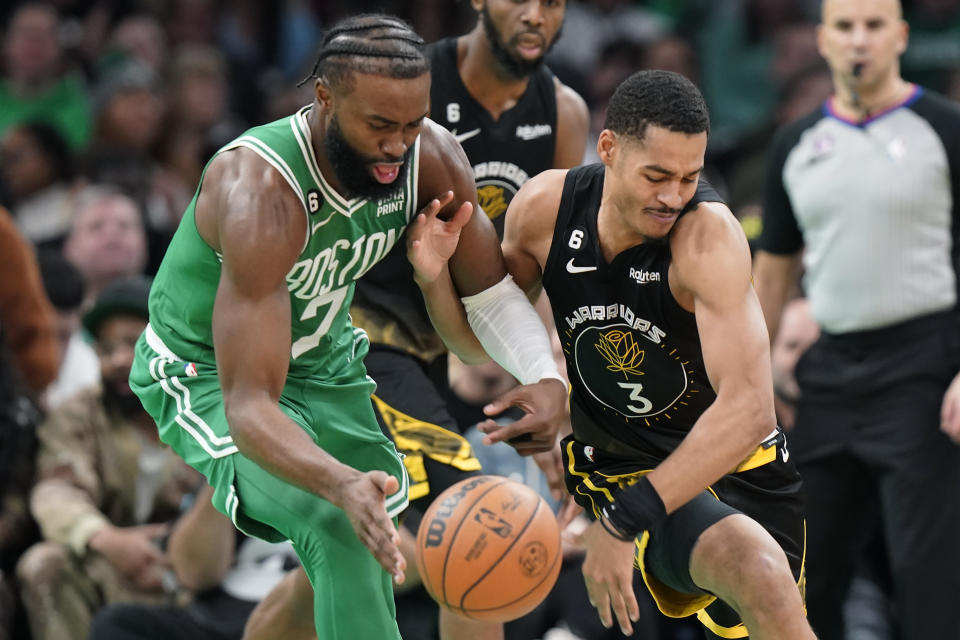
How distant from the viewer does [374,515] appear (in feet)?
12.2

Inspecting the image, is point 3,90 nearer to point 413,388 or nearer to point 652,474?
point 413,388

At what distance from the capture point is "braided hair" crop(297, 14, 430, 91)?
4.06m

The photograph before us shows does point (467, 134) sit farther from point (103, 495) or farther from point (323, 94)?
point (103, 495)

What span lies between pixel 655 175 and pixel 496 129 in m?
1.35

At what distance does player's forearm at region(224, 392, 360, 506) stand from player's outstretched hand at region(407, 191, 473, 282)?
0.74 meters

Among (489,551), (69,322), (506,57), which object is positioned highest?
(506,57)

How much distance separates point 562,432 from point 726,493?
99 centimetres

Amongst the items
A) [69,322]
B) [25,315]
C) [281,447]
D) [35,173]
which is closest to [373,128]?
[281,447]

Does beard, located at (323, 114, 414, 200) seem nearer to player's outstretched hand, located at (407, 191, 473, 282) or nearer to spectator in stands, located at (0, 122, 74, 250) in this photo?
player's outstretched hand, located at (407, 191, 473, 282)

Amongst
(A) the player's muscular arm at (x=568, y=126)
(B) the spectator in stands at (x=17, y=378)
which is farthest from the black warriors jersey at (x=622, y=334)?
(B) the spectator in stands at (x=17, y=378)

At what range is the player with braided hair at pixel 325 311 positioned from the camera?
13.0 ft

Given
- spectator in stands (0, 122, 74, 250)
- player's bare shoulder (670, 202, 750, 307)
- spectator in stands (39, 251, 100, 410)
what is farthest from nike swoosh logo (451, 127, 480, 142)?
spectator in stands (0, 122, 74, 250)

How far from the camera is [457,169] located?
14.8ft

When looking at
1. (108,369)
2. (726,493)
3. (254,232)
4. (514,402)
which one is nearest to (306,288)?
(254,232)
